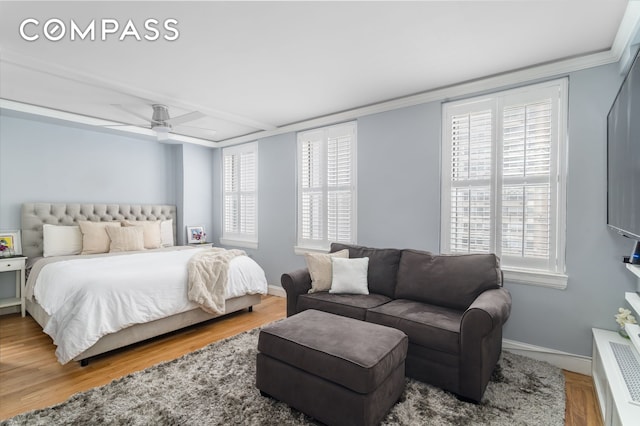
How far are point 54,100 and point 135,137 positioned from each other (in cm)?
143

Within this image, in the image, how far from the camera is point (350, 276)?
3.13m

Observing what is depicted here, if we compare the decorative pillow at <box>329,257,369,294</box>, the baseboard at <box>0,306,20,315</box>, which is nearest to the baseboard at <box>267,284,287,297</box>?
the decorative pillow at <box>329,257,369,294</box>

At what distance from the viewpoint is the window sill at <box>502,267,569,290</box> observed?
2.62m

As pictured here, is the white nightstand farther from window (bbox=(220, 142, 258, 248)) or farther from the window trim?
the window trim

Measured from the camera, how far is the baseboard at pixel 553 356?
253 centimetres

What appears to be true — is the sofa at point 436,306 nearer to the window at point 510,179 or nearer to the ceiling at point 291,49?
the window at point 510,179

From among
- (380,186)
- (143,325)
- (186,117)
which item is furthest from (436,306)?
(186,117)

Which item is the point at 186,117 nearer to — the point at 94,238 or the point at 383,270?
the point at 94,238

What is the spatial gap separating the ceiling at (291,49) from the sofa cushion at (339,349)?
208cm

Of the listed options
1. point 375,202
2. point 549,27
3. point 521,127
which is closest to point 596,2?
point 549,27

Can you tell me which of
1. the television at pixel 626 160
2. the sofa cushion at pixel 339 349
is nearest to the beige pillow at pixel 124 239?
the sofa cushion at pixel 339 349

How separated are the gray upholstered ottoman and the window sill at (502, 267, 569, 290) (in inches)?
55.7

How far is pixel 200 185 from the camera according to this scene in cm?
571

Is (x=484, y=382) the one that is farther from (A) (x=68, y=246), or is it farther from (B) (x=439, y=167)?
(A) (x=68, y=246)
